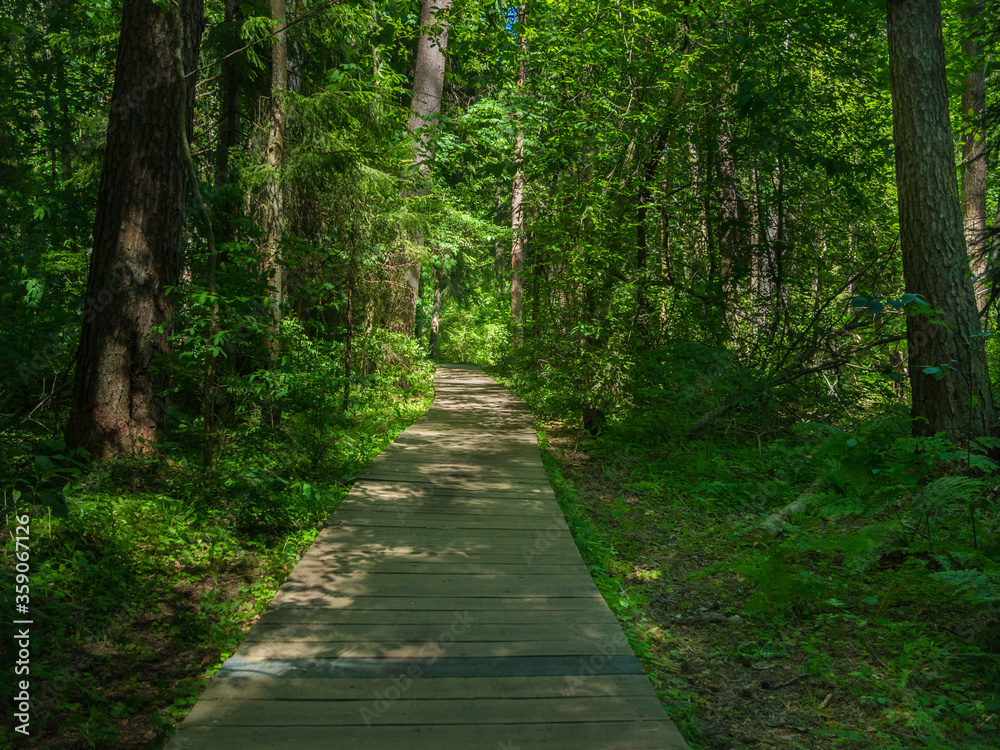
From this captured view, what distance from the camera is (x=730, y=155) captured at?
9625 millimetres

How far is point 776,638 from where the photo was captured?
3.98 metres

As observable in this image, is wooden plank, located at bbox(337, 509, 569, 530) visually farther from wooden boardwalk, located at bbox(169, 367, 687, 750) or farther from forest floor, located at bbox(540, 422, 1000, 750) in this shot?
forest floor, located at bbox(540, 422, 1000, 750)

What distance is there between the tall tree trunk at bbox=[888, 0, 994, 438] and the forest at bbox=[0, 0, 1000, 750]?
29 mm

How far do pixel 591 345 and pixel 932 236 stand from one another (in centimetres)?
510

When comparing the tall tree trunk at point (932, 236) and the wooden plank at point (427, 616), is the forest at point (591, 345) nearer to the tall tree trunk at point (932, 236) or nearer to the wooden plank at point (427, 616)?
the tall tree trunk at point (932, 236)

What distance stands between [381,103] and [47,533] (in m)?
8.29

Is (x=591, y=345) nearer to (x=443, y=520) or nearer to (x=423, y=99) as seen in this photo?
(x=443, y=520)

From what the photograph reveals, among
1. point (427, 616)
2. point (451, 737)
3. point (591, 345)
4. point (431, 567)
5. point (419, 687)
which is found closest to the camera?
point (451, 737)

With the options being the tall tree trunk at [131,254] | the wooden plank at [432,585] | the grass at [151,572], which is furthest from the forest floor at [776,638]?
the tall tree trunk at [131,254]

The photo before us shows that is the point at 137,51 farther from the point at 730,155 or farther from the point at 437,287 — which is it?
the point at 437,287

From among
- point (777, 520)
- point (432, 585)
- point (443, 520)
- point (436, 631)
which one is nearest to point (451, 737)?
point (436, 631)

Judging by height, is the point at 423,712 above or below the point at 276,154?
below

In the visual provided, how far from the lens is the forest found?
366 cm

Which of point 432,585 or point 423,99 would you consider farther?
point 423,99
